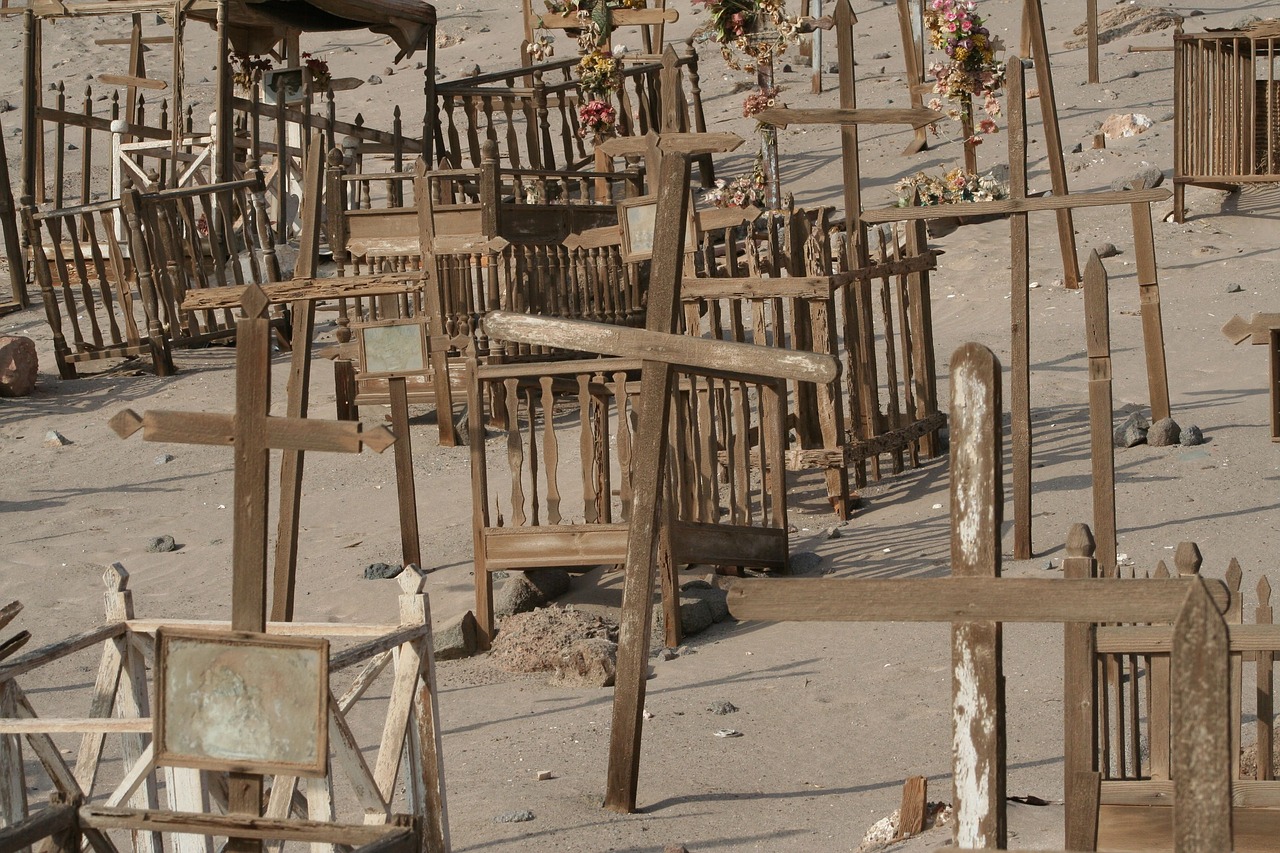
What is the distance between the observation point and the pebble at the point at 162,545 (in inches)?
424

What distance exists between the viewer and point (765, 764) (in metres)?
6.79

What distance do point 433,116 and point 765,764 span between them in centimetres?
1178

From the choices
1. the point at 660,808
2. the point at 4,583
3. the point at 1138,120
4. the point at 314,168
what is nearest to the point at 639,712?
the point at 660,808

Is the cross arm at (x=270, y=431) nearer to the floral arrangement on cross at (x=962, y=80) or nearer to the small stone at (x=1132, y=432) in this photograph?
the small stone at (x=1132, y=432)

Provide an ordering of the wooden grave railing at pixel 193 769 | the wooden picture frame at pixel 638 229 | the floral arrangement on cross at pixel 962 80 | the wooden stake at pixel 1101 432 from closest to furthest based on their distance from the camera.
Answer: the wooden grave railing at pixel 193 769, the wooden stake at pixel 1101 432, the wooden picture frame at pixel 638 229, the floral arrangement on cross at pixel 962 80

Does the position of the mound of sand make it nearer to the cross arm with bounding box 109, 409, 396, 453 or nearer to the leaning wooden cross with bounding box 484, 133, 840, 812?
the leaning wooden cross with bounding box 484, 133, 840, 812

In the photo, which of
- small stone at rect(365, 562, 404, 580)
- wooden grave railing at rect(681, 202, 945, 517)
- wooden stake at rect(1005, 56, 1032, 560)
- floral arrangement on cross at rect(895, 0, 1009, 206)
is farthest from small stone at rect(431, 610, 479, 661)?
floral arrangement on cross at rect(895, 0, 1009, 206)

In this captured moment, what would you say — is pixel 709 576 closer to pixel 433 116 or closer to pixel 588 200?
pixel 588 200

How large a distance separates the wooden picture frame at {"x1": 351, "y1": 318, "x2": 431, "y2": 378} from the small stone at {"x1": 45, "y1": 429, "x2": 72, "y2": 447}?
223 inches

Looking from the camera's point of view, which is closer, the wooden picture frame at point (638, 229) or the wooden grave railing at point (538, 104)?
the wooden picture frame at point (638, 229)

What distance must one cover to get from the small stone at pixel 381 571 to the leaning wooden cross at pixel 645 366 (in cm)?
413

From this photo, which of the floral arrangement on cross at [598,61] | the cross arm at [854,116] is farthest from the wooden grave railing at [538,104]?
the cross arm at [854,116]

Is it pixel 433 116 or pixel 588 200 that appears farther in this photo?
pixel 433 116

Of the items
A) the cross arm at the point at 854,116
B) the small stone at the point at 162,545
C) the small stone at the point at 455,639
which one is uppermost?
the cross arm at the point at 854,116
